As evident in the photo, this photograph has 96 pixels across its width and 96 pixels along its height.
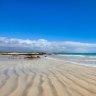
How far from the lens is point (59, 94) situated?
3.68 m

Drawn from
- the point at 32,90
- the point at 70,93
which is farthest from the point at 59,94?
the point at 32,90

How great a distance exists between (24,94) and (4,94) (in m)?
0.42

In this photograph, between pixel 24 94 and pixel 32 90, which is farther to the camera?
pixel 32 90

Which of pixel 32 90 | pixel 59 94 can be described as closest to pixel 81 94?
pixel 59 94

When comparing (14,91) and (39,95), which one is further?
(14,91)

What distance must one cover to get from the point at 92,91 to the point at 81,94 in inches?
17.8

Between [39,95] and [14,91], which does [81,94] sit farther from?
[14,91]

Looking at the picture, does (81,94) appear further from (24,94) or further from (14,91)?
(14,91)

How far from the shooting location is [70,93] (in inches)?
149

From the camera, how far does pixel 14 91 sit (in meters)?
3.88

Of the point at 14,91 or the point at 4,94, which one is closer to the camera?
the point at 4,94

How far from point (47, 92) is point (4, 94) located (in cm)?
92

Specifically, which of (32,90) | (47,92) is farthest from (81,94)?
(32,90)

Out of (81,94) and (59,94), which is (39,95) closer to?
(59,94)
